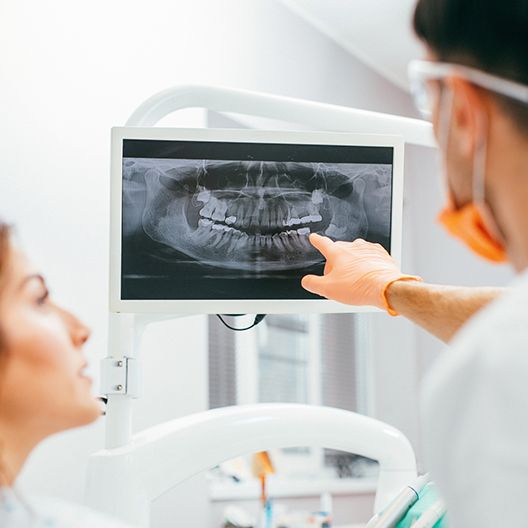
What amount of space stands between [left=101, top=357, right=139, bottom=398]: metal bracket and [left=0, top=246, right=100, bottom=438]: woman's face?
19.3 inches

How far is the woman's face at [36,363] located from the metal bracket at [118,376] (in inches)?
19.3

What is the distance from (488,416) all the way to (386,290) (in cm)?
80

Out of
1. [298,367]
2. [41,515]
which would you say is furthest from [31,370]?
[298,367]

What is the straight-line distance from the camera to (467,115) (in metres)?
0.96

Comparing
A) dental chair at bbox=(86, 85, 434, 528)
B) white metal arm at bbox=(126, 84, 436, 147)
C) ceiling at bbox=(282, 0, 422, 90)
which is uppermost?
ceiling at bbox=(282, 0, 422, 90)

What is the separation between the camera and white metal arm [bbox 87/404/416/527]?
5.27 feet

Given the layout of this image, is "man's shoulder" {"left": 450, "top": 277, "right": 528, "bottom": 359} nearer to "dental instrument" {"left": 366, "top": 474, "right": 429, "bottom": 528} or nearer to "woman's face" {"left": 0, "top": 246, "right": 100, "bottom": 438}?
"woman's face" {"left": 0, "top": 246, "right": 100, "bottom": 438}

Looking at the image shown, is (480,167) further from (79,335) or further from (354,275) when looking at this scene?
(354,275)

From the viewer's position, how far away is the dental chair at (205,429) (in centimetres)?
→ 162

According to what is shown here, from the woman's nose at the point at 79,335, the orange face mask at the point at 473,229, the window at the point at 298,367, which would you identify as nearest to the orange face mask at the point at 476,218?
the orange face mask at the point at 473,229

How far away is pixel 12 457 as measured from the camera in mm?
1132

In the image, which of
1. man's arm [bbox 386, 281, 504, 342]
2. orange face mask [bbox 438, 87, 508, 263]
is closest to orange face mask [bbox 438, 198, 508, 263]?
orange face mask [bbox 438, 87, 508, 263]

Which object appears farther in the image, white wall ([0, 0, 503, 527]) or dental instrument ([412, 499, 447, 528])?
white wall ([0, 0, 503, 527])

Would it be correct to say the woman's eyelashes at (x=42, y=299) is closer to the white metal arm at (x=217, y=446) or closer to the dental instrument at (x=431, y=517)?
the white metal arm at (x=217, y=446)
